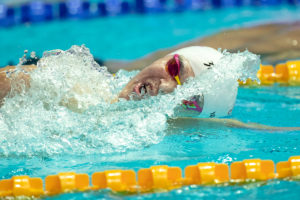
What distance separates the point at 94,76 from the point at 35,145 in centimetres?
52

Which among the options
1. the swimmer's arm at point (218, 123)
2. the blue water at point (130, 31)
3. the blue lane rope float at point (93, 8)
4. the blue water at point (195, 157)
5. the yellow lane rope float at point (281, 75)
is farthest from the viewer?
the blue lane rope float at point (93, 8)

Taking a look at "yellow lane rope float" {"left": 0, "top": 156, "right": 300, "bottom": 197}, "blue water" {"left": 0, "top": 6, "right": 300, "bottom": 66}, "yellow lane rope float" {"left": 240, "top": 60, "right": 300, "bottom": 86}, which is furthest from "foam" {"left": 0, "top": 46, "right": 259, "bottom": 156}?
"blue water" {"left": 0, "top": 6, "right": 300, "bottom": 66}

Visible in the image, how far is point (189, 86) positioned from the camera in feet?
7.50

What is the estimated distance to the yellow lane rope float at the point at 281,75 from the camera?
3.76 m

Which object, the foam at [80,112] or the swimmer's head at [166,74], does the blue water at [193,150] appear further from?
the swimmer's head at [166,74]

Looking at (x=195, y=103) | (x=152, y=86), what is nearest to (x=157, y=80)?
(x=152, y=86)

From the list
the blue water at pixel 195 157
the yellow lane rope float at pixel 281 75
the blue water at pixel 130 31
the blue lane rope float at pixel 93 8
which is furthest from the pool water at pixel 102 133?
the blue lane rope float at pixel 93 8

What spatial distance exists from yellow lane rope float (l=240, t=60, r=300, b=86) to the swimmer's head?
4.84 ft

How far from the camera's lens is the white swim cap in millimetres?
2359

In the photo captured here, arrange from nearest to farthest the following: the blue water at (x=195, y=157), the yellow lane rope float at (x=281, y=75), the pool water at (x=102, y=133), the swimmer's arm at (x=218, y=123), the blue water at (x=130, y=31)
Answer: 1. the blue water at (x=195, y=157)
2. the pool water at (x=102, y=133)
3. the swimmer's arm at (x=218, y=123)
4. the yellow lane rope float at (x=281, y=75)
5. the blue water at (x=130, y=31)

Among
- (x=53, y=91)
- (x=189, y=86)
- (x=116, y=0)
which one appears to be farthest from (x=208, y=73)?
(x=116, y=0)

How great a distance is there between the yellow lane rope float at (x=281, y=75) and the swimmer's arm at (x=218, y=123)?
121 cm

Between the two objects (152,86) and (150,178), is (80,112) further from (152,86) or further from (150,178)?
(150,178)

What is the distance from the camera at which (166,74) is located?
2314 millimetres
